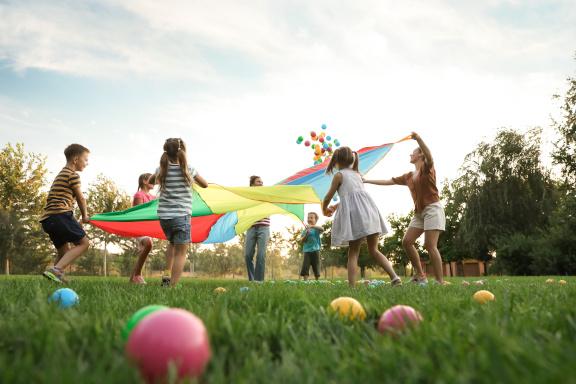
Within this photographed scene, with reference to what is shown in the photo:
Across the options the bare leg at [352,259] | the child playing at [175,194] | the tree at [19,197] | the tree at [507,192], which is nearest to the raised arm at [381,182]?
the bare leg at [352,259]

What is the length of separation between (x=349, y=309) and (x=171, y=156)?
11.7 ft

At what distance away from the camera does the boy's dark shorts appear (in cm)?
511

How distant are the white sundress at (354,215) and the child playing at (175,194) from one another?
5.47 ft

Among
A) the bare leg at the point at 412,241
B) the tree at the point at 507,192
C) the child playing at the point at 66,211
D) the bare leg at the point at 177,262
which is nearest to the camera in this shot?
the bare leg at the point at 177,262

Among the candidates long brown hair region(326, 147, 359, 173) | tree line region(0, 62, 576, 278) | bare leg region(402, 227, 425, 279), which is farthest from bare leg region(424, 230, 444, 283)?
tree line region(0, 62, 576, 278)

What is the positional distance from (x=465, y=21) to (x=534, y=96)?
194 inches

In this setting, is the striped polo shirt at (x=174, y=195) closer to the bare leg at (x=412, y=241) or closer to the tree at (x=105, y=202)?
the bare leg at (x=412, y=241)

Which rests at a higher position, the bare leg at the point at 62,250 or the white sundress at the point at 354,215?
the white sundress at the point at 354,215

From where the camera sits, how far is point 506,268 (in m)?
21.4

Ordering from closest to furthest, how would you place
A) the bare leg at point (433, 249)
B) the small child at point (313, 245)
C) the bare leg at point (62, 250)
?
the bare leg at point (62, 250), the bare leg at point (433, 249), the small child at point (313, 245)

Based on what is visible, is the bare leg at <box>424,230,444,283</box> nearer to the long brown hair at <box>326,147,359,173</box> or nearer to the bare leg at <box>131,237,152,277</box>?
the long brown hair at <box>326,147,359,173</box>

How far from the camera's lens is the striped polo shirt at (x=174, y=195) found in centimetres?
499

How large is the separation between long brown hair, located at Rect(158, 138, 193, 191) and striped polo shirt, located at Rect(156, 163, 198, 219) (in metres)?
0.05

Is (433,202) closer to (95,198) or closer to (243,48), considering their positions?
(243,48)
